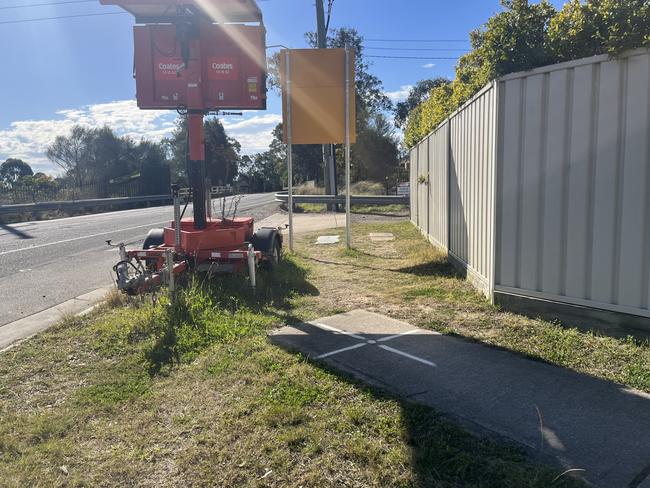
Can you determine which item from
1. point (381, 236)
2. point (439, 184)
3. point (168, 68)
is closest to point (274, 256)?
point (168, 68)

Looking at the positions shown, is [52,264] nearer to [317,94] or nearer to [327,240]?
[327,240]

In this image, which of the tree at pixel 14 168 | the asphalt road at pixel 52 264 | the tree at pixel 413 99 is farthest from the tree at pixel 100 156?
the asphalt road at pixel 52 264

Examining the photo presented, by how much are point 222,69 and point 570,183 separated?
4.79 metres

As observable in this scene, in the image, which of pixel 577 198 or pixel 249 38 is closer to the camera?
pixel 577 198

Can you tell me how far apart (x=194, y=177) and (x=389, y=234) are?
7.51 metres

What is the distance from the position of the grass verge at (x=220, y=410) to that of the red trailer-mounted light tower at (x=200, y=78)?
1.00 meters

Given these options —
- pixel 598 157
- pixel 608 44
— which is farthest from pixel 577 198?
pixel 608 44

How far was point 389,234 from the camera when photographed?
1367cm

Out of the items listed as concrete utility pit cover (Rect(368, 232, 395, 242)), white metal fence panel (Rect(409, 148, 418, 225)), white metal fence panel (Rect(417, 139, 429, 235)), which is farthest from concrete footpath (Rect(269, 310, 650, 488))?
white metal fence panel (Rect(409, 148, 418, 225))

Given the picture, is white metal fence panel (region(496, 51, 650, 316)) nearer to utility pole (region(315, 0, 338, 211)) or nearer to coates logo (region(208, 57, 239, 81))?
coates logo (region(208, 57, 239, 81))

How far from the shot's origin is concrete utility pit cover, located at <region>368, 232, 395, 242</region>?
41.3 ft

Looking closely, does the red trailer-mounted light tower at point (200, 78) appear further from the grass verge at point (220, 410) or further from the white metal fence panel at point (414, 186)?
the white metal fence panel at point (414, 186)

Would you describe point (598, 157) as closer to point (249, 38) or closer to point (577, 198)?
point (577, 198)

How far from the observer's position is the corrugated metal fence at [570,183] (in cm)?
440
